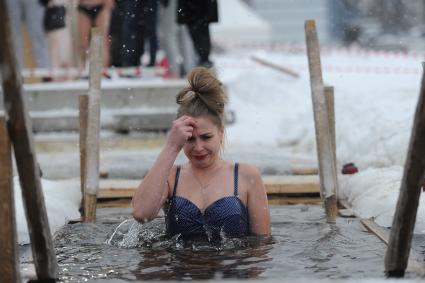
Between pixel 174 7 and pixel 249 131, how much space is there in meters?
2.25

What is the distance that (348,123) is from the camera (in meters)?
10.2

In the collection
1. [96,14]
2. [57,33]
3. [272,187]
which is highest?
[96,14]

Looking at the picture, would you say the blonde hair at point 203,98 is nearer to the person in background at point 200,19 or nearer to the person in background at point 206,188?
the person in background at point 206,188

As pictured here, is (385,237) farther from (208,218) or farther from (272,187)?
(272,187)

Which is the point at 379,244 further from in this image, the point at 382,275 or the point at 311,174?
the point at 311,174

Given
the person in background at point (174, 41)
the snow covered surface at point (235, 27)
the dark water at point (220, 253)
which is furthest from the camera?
the snow covered surface at point (235, 27)

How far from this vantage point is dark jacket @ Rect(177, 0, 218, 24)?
1011 centimetres

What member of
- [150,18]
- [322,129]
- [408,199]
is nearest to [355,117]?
[150,18]

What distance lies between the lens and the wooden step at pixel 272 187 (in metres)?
6.75

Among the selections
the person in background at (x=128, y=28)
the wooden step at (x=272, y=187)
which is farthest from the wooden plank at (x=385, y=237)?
the person in background at (x=128, y=28)

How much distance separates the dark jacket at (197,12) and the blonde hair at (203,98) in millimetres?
5196

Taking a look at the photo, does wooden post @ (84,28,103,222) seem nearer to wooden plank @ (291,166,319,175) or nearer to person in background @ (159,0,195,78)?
wooden plank @ (291,166,319,175)

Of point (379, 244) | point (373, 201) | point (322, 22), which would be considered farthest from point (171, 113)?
point (322, 22)

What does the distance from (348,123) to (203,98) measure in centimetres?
549
